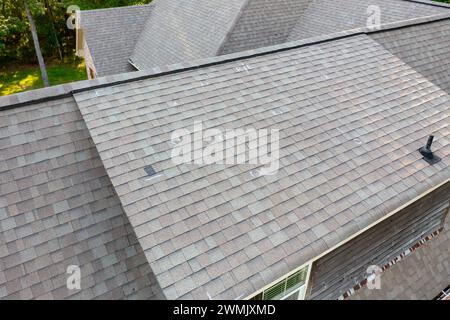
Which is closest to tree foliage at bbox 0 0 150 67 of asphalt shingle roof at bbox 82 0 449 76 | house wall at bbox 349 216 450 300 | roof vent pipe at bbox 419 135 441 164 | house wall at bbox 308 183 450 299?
asphalt shingle roof at bbox 82 0 449 76

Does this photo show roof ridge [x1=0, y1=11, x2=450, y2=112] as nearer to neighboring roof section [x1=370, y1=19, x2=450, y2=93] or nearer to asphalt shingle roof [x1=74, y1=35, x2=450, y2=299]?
asphalt shingle roof [x1=74, y1=35, x2=450, y2=299]

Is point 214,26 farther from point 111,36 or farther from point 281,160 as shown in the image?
point 281,160

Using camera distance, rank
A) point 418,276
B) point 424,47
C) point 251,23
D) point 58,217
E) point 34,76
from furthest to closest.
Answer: point 34,76
point 251,23
point 424,47
point 418,276
point 58,217

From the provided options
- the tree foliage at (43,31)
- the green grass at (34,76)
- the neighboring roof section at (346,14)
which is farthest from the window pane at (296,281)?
the tree foliage at (43,31)

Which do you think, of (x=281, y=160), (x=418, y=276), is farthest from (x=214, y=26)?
(x=418, y=276)

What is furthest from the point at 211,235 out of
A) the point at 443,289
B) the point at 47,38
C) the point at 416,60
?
the point at 47,38

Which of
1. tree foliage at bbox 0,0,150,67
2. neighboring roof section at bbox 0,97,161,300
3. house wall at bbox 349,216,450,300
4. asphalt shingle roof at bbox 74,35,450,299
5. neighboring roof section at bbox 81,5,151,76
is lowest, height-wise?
tree foliage at bbox 0,0,150,67
